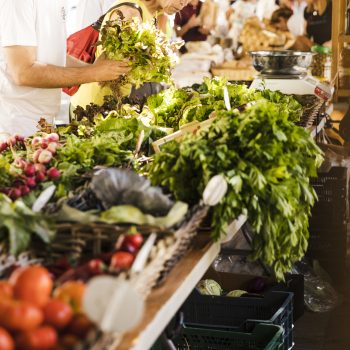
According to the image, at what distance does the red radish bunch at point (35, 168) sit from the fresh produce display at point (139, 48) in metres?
0.97

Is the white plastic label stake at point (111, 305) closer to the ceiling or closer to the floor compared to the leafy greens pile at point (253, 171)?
closer to the ceiling

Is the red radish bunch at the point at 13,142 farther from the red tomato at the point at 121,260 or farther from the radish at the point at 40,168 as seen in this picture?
the red tomato at the point at 121,260

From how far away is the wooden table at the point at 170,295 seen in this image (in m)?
1.86

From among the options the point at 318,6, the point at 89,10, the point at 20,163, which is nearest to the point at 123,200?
the point at 20,163

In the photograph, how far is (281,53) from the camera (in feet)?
18.6

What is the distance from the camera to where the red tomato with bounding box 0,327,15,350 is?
5.07 feet

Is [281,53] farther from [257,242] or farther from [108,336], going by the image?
[108,336]

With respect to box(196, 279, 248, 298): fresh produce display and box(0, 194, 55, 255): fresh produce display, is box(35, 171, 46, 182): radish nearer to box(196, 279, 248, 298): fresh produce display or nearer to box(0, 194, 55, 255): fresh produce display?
box(0, 194, 55, 255): fresh produce display

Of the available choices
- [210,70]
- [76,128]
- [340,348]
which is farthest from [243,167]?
[210,70]

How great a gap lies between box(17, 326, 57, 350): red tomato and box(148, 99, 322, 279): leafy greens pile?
1.04 meters

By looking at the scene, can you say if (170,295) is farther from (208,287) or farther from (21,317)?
(208,287)

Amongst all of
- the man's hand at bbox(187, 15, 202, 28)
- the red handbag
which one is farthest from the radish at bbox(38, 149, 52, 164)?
the man's hand at bbox(187, 15, 202, 28)

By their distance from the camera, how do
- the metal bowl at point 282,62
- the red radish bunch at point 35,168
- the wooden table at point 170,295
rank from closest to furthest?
the wooden table at point 170,295 → the red radish bunch at point 35,168 → the metal bowl at point 282,62

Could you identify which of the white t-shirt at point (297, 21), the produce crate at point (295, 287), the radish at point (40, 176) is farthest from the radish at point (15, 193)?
the white t-shirt at point (297, 21)
